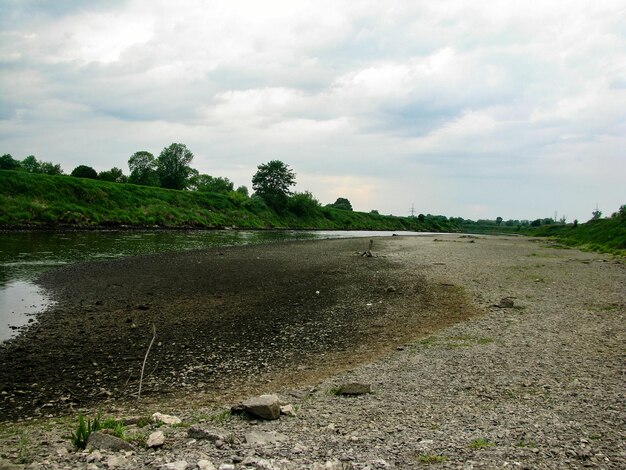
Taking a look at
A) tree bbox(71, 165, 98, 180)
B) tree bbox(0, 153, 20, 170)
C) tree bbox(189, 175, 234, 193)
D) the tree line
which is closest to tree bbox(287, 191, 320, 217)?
the tree line

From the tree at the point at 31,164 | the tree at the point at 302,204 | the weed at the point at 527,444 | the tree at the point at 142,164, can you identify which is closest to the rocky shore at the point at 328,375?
the weed at the point at 527,444

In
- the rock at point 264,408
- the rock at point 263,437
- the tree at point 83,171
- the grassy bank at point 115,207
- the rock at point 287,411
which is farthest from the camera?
the tree at point 83,171

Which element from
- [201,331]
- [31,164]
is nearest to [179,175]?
[31,164]

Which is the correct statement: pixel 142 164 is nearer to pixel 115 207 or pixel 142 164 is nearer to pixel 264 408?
pixel 115 207

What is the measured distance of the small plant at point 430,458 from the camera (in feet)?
15.8

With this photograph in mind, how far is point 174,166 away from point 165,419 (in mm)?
126397

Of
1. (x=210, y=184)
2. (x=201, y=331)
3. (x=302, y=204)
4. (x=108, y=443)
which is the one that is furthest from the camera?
(x=210, y=184)

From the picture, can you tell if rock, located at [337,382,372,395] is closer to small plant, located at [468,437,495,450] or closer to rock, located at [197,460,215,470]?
small plant, located at [468,437,495,450]

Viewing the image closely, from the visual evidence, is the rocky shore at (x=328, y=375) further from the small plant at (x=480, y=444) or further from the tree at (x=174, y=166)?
the tree at (x=174, y=166)

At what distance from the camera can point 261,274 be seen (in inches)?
859

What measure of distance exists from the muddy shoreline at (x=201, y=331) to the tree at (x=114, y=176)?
302 feet

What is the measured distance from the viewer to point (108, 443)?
16.6ft

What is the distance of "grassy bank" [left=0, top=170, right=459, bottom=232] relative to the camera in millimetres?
50625

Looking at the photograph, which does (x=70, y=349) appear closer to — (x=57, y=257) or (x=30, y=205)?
(x=57, y=257)
